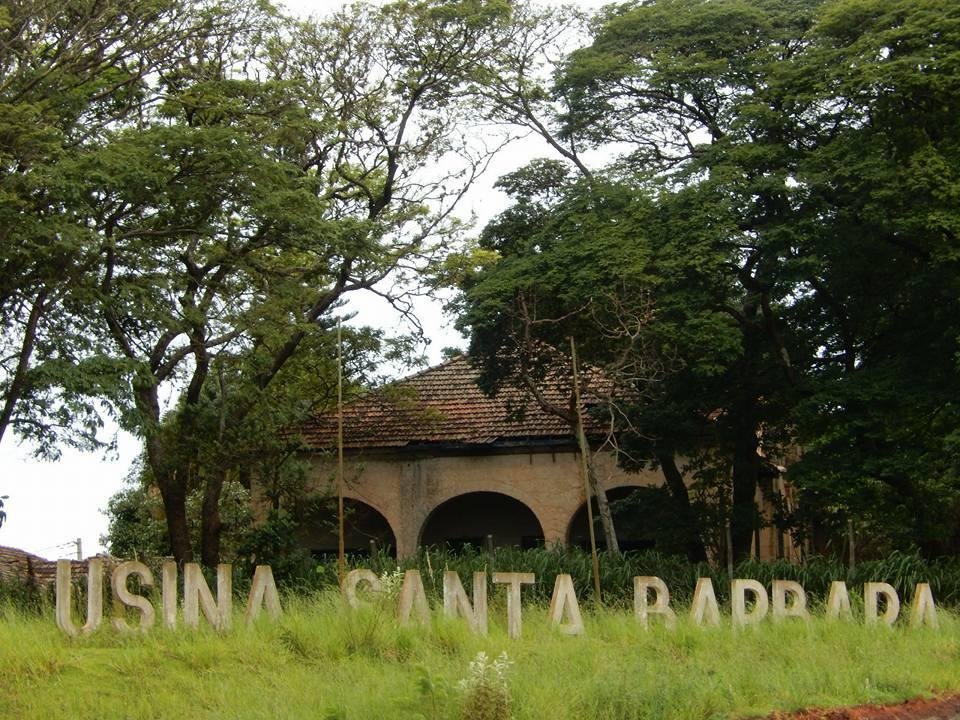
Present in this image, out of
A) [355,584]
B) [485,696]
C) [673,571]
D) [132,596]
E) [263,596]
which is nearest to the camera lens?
[485,696]

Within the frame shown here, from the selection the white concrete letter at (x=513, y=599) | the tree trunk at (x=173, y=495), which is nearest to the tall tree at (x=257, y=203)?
the tree trunk at (x=173, y=495)

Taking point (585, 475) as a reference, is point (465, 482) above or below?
above

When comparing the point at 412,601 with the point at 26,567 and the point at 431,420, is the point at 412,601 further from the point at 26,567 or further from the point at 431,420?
the point at 431,420

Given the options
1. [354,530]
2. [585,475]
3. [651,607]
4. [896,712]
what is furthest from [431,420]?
[896,712]

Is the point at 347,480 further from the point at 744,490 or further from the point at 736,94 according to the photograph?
the point at 736,94

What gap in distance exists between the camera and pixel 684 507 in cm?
2356

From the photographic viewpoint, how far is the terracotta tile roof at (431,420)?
26.3m

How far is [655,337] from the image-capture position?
68.5 ft

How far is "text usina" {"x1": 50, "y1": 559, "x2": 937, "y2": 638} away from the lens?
1231 cm

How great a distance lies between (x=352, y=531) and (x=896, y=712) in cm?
1793

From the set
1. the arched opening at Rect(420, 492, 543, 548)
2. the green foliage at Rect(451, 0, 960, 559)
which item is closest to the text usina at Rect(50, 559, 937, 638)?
the green foliage at Rect(451, 0, 960, 559)

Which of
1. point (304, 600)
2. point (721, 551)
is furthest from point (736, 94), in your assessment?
point (304, 600)

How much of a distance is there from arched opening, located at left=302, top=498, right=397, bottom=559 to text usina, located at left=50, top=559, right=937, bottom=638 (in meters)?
11.8

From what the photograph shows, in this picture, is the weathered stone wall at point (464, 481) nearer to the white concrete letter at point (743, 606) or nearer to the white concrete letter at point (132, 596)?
the white concrete letter at point (743, 606)
